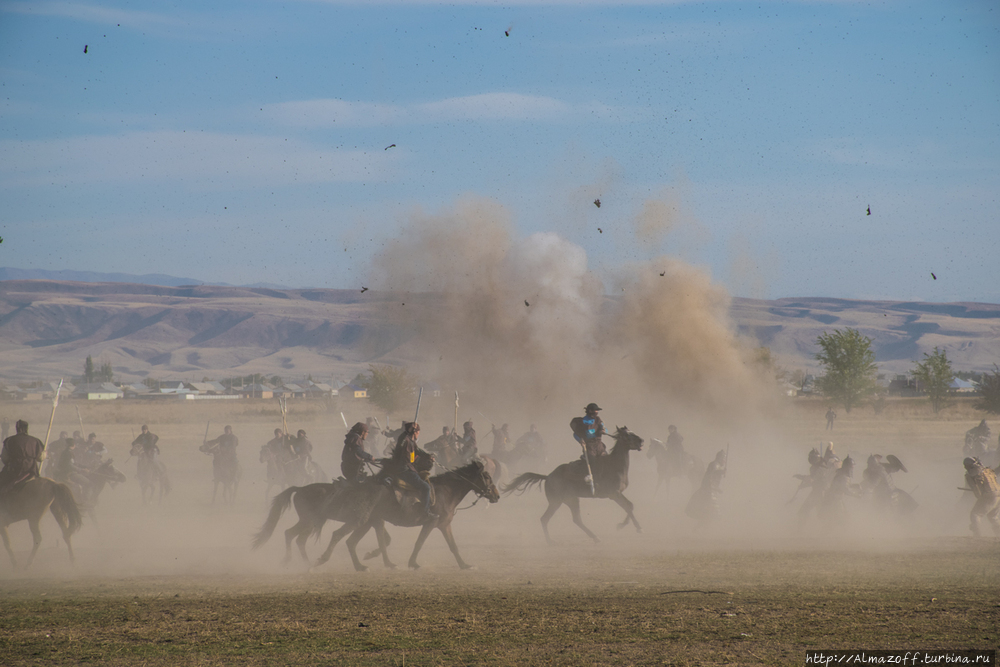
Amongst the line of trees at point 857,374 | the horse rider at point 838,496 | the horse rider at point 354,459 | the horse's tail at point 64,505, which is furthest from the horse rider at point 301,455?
the line of trees at point 857,374

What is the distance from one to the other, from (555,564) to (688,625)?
17.1 feet

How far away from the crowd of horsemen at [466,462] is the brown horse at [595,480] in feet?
0.36

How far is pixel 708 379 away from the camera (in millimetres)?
52031

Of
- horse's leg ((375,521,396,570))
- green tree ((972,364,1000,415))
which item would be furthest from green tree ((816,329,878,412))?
horse's leg ((375,521,396,570))

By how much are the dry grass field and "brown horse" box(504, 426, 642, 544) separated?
2.54 ft

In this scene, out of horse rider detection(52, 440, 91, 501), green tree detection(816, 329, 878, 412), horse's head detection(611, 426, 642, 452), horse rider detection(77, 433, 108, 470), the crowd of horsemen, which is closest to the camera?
the crowd of horsemen

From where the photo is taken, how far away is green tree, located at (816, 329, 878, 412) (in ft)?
220

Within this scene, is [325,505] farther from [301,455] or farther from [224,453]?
[224,453]

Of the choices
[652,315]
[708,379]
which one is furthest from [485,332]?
[708,379]

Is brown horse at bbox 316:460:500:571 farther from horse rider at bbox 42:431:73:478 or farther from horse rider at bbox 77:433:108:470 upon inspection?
horse rider at bbox 77:433:108:470

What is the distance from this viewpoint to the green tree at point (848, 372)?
220ft

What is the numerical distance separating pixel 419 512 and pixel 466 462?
8945 millimetres

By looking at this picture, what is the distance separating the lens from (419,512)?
14109 millimetres

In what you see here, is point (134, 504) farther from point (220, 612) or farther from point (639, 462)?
point (639, 462)
